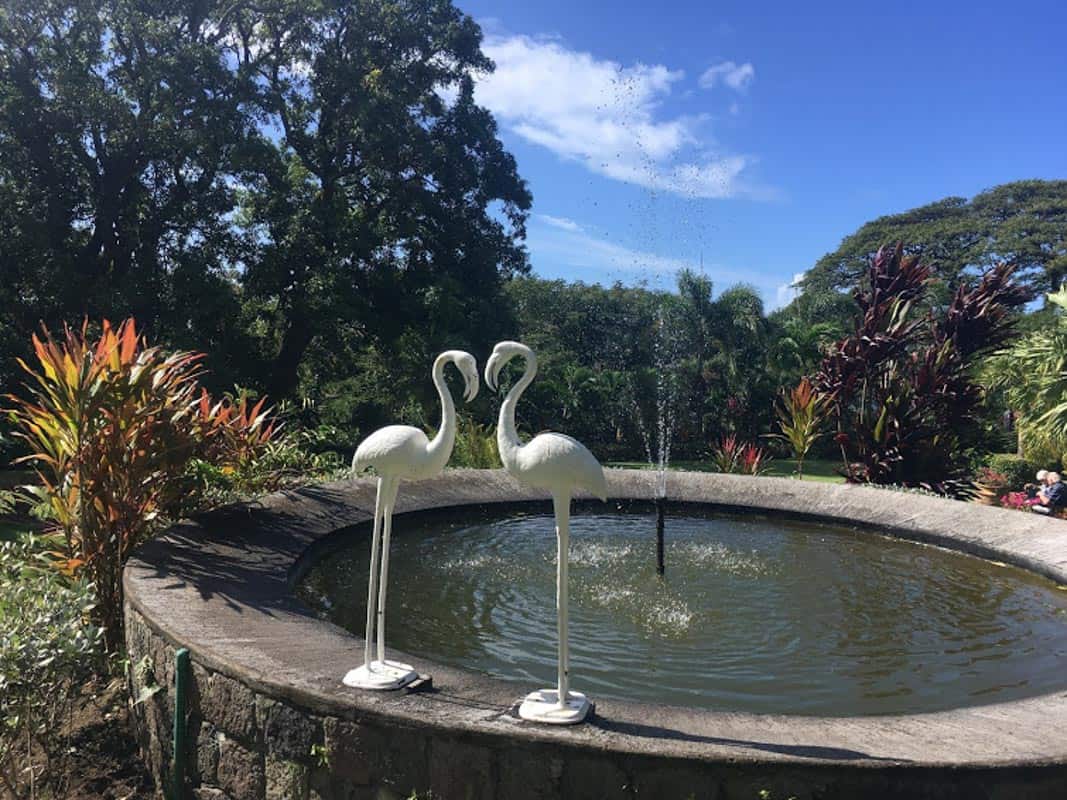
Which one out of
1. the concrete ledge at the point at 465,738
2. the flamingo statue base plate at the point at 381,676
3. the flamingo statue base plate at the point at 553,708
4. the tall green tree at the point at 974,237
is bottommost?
the concrete ledge at the point at 465,738

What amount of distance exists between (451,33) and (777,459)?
11614 mm

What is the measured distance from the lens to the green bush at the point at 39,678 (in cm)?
253

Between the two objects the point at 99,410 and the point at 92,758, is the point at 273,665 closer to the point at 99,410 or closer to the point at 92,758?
the point at 92,758

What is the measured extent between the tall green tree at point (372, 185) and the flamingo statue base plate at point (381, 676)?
10266 millimetres

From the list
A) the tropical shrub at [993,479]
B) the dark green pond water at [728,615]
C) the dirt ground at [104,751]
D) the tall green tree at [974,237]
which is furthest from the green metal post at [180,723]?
the tall green tree at [974,237]

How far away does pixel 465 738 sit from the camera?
213cm

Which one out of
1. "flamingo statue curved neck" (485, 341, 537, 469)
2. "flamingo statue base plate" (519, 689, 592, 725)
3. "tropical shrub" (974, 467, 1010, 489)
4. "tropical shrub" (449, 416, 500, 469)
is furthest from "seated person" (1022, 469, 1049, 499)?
"flamingo statue curved neck" (485, 341, 537, 469)

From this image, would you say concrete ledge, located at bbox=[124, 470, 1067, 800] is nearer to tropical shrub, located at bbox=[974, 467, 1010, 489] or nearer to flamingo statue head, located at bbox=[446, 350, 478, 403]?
flamingo statue head, located at bbox=[446, 350, 478, 403]

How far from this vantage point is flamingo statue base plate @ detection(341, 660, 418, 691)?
2.39 m

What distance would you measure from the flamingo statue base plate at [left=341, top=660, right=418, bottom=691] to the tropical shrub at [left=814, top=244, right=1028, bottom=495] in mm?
7104

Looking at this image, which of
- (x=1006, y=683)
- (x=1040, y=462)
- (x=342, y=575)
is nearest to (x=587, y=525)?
(x=342, y=575)

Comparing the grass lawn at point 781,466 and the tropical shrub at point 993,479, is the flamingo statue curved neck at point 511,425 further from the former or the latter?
the grass lawn at point 781,466

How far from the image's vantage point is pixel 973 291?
9.47 metres

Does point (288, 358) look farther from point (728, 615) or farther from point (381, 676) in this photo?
point (381, 676)
